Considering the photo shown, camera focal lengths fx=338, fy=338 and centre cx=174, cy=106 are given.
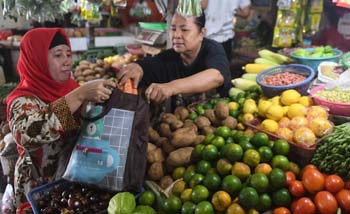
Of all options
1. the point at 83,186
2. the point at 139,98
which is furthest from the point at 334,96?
the point at 83,186

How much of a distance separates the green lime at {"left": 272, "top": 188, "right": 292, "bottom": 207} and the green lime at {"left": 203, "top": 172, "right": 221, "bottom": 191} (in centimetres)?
27

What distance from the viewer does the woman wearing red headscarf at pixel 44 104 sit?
5.83 feet

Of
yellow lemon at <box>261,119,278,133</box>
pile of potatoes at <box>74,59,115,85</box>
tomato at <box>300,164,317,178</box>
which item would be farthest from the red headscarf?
pile of potatoes at <box>74,59,115,85</box>

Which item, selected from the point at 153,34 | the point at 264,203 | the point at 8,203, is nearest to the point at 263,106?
the point at 264,203

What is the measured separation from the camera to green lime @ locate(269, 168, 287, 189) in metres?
1.54

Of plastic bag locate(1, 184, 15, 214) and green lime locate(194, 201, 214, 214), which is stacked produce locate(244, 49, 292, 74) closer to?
green lime locate(194, 201, 214, 214)

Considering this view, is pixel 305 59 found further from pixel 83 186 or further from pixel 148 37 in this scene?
pixel 148 37

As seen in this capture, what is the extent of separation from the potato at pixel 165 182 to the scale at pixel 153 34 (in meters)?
3.51

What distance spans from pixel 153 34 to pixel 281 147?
3.91m

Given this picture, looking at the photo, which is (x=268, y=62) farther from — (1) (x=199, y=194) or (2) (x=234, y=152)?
(1) (x=199, y=194)

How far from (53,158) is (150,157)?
2.29 ft

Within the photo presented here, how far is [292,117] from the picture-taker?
204 cm

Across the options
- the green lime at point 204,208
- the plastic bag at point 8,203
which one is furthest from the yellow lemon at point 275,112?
the plastic bag at point 8,203

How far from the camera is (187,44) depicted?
250cm
